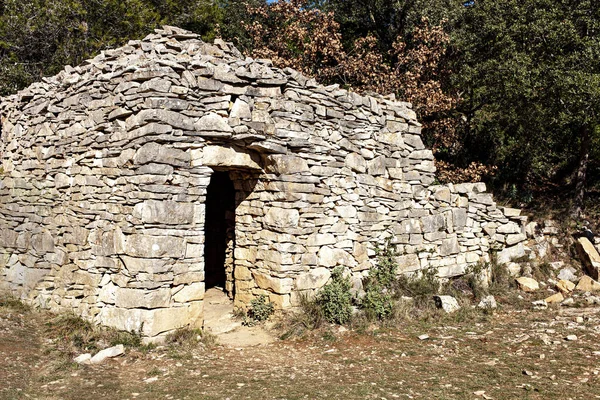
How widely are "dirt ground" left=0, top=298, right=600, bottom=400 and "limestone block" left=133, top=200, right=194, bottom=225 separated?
5.66 feet

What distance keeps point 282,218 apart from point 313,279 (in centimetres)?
111

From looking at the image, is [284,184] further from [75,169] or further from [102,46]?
[102,46]

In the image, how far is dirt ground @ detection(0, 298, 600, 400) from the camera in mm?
4895

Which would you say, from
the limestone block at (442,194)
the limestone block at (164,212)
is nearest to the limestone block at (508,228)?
the limestone block at (442,194)

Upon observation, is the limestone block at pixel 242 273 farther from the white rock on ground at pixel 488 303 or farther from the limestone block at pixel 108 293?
the white rock on ground at pixel 488 303

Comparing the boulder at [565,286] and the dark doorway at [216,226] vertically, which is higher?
the dark doorway at [216,226]

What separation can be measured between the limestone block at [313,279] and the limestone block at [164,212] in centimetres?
196

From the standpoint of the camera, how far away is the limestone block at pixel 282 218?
23.3 ft

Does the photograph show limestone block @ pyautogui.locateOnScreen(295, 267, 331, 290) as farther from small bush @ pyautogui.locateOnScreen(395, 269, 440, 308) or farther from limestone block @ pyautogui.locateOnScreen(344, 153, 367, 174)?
limestone block @ pyautogui.locateOnScreen(344, 153, 367, 174)

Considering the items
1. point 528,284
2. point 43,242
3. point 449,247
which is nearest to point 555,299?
point 528,284

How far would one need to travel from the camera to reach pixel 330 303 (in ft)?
23.0

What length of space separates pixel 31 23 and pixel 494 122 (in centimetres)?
1447

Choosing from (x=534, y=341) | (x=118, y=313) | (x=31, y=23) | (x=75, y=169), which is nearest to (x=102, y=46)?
(x=31, y=23)

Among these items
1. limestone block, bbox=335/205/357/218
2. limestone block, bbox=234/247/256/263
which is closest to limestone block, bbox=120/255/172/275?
limestone block, bbox=234/247/256/263
